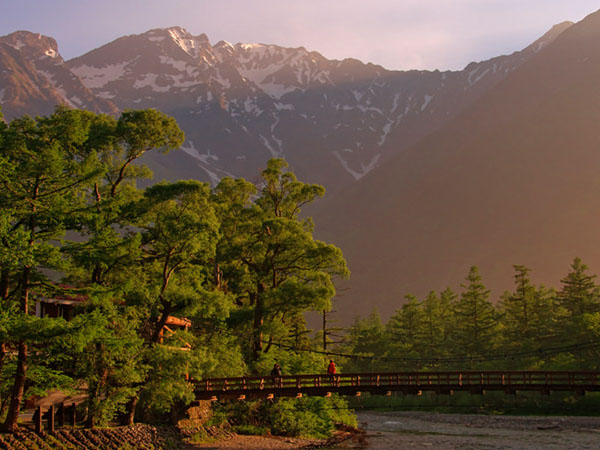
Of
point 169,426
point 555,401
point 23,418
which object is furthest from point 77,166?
point 555,401

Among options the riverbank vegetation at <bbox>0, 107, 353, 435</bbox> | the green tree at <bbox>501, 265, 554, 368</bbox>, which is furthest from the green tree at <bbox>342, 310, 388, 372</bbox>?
the riverbank vegetation at <bbox>0, 107, 353, 435</bbox>

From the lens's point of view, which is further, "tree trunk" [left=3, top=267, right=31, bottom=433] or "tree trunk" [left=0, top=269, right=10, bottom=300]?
"tree trunk" [left=0, top=269, right=10, bottom=300]

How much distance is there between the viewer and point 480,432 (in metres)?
54.2

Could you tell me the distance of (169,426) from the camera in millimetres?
36750

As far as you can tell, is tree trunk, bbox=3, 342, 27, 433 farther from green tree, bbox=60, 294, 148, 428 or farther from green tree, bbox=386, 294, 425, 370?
green tree, bbox=386, 294, 425, 370

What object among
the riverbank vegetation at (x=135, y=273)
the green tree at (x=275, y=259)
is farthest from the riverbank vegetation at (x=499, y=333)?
the riverbank vegetation at (x=135, y=273)

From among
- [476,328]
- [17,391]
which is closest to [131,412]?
[17,391]

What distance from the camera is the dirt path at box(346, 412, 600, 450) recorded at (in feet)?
148

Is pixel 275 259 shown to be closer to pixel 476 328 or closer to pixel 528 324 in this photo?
pixel 528 324

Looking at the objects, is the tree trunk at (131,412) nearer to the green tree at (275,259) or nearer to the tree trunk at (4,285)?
the tree trunk at (4,285)

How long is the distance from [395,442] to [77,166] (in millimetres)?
32504

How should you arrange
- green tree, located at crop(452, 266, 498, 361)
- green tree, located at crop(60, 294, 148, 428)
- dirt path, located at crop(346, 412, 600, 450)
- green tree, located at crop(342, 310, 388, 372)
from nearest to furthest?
green tree, located at crop(60, 294, 148, 428) → dirt path, located at crop(346, 412, 600, 450) → green tree, located at crop(452, 266, 498, 361) → green tree, located at crop(342, 310, 388, 372)

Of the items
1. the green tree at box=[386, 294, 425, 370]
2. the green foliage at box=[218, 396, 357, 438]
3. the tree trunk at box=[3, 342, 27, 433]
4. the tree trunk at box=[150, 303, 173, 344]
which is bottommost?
the green foliage at box=[218, 396, 357, 438]

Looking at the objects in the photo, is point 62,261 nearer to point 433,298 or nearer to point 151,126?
point 151,126
